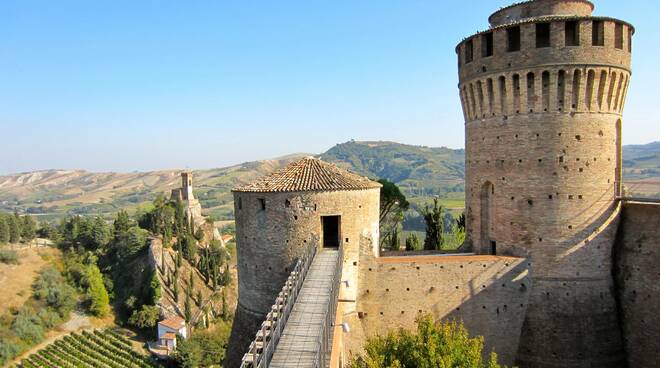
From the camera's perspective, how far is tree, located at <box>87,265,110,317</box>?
66.2m

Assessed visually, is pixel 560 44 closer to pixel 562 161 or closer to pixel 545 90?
pixel 545 90

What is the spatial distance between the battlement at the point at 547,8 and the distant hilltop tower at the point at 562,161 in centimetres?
5

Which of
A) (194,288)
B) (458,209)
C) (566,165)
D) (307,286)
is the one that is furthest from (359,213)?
(458,209)

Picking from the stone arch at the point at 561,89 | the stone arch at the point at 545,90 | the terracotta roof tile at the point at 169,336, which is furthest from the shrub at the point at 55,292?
the stone arch at the point at 561,89

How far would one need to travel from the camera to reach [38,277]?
69.6 metres

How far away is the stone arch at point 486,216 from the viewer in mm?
18312

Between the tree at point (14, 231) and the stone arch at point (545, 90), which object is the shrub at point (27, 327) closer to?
the tree at point (14, 231)

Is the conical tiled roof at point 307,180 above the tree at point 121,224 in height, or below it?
above

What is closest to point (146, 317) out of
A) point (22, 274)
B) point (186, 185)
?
point (22, 274)

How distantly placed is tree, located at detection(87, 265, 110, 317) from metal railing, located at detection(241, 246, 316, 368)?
64.1m

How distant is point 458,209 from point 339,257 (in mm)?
129909

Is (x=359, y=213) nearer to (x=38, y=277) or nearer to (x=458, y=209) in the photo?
(x=38, y=277)

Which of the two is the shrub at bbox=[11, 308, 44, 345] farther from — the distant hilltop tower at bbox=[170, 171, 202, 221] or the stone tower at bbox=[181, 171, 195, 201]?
the stone tower at bbox=[181, 171, 195, 201]

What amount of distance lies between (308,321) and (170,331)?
5657 centimetres
